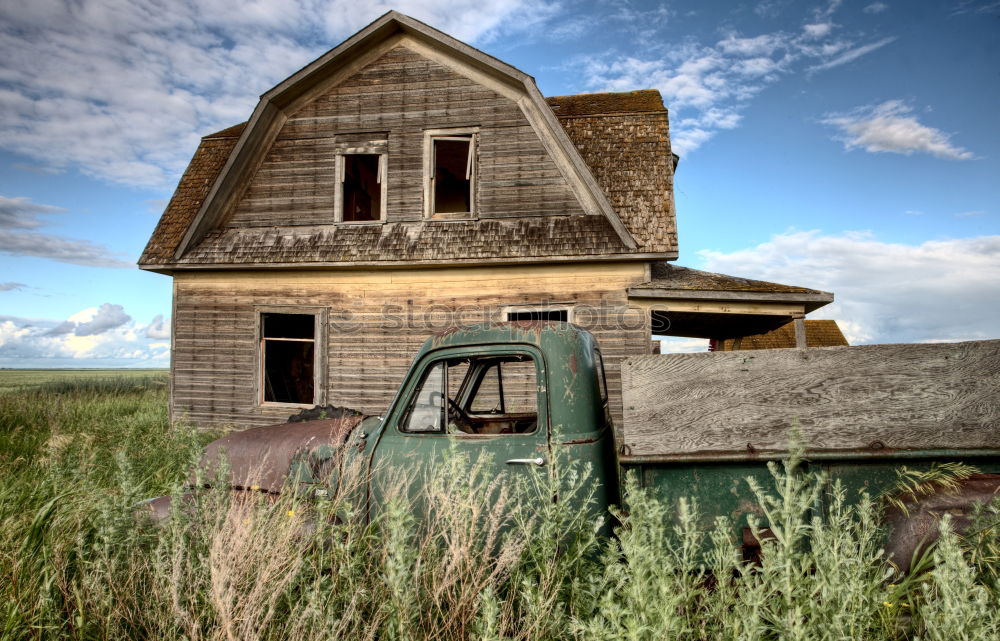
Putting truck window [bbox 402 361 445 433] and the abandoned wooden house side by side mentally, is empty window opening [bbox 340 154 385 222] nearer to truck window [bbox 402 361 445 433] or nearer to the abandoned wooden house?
the abandoned wooden house

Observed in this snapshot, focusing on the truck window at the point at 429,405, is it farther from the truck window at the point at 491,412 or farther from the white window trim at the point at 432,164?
the white window trim at the point at 432,164

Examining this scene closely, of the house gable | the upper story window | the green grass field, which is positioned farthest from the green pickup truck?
the green grass field

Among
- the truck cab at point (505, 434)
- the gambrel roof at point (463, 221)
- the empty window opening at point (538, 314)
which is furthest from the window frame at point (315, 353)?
the truck cab at point (505, 434)

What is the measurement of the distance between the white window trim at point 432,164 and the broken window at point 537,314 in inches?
79.2

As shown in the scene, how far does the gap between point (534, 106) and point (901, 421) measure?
8648 mm

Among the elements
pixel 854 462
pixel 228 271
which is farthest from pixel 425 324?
pixel 854 462

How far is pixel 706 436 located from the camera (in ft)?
9.29

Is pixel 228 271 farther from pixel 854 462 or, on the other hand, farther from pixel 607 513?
pixel 854 462

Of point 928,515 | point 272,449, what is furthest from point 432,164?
point 928,515

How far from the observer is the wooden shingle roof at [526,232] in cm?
933

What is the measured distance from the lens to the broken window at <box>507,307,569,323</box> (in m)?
9.48

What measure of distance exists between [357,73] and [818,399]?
34.8 ft

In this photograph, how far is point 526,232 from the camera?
961 centimetres

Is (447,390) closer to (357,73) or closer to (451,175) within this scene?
(357,73)
